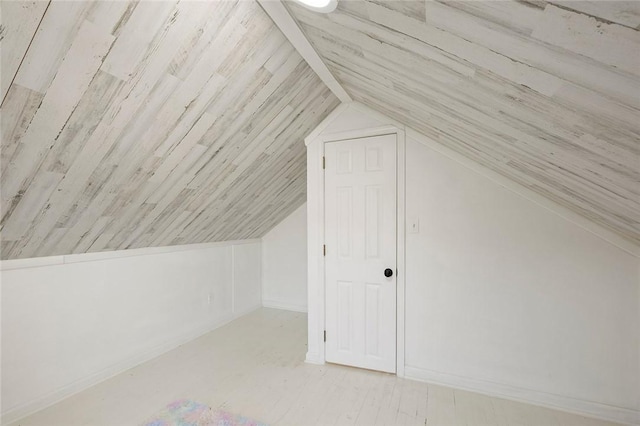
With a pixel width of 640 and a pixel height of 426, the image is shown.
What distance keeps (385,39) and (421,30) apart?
9.1 inches

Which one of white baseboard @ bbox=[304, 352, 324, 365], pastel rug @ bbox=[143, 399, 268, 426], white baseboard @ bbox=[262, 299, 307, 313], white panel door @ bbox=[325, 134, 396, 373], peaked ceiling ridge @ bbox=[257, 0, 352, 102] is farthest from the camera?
white baseboard @ bbox=[262, 299, 307, 313]

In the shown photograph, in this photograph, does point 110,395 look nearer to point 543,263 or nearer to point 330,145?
point 330,145

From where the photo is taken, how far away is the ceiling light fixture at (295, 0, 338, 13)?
3.63 ft

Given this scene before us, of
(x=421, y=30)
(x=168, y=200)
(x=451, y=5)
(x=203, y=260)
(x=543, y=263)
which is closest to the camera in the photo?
(x=451, y=5)

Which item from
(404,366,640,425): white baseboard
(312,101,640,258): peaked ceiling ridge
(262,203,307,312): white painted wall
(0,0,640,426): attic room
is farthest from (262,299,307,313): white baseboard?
(312,101,640,258): peaked ceiling ridge

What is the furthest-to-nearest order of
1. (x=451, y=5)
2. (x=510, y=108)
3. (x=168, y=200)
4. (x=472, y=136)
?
(x=168, y=200) → (x=472, y=136) → (x=510, y=108) → (x=451, y=5)

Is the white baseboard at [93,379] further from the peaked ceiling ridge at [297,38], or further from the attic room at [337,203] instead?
the peaked ceiling ridge at [297,38]

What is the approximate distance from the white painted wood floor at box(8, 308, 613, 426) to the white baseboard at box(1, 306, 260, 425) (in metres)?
0.05

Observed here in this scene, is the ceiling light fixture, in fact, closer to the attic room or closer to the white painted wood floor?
the attic room

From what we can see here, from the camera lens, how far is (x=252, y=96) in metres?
1.87

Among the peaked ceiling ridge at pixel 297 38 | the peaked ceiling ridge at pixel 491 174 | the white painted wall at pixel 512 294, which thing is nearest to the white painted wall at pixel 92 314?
the peaked ceiling ridge at pixel 491 174

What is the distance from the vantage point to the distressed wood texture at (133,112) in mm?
1120

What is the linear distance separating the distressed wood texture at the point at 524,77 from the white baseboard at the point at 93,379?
3.01 m

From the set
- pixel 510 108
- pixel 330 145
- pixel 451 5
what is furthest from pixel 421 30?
pixel 330 145
